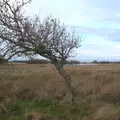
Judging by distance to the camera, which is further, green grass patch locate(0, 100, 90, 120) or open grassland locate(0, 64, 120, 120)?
green grass patch locate(0, 100, 90, 120)

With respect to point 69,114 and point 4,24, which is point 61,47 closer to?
point 4,24

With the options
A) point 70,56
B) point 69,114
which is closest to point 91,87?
point 70,56

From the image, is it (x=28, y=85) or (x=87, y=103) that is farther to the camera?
(x=28, y=85)

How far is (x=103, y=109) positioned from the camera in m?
15.9

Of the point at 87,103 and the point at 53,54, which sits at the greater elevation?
the point at 53,54

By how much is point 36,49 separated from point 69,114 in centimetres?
430

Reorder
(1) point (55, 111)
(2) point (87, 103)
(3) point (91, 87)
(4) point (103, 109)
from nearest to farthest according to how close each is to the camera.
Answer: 1. (4) point (103, 109)
2. (1) point (55, 111)
3. (2) point (87, 103)
4. (3) point (91, 87)

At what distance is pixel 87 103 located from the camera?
1838cm

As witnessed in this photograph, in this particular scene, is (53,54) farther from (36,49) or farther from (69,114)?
(69,114)

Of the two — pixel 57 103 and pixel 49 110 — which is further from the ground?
pixel 57 103

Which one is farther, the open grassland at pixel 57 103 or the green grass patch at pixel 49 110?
the green grass patch at pixel 49 110

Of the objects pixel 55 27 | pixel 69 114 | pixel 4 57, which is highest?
pixel 55 27

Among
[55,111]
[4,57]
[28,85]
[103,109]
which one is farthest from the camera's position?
[28,85]

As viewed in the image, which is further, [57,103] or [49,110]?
[57,103]
